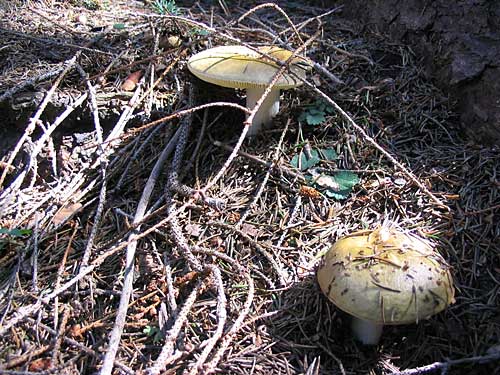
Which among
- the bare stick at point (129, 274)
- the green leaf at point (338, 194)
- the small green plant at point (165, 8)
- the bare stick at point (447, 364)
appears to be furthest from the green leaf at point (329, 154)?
the small green plant at point (165, 8)

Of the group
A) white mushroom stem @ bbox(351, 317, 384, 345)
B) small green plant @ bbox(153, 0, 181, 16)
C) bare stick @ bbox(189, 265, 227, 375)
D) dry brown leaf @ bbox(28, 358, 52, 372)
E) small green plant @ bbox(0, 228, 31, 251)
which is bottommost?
dry brown leaf @ bbox(28, 358, 52, 372)

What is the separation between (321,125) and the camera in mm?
2928

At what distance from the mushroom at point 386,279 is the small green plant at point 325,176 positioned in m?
0.55

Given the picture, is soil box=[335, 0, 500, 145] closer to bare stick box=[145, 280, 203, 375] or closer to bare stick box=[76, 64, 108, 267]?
bare stick box=[145, 280, 203, 375]

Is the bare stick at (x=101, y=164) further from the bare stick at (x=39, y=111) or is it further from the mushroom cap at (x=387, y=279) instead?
the mushroom cap at (x=387, y=279)

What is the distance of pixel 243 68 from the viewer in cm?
261

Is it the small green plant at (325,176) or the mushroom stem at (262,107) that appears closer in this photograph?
the small green plant at (325,176)

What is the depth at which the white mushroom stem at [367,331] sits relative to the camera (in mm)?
2123

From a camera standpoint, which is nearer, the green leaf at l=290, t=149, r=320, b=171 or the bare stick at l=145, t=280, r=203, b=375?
the bare stick at l=145, t=280, r=203, b=375

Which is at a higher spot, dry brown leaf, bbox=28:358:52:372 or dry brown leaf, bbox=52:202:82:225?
dry brown leaf, bbox=52:202:82:225

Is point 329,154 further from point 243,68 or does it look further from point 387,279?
point 387,279

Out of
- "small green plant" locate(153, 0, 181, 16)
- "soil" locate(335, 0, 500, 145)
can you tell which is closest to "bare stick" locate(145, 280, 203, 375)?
"soil" locate(335, 0, 500, 145)

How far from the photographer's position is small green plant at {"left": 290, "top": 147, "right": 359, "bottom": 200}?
263 centimetres

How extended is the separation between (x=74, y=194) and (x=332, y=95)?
5.74ft
